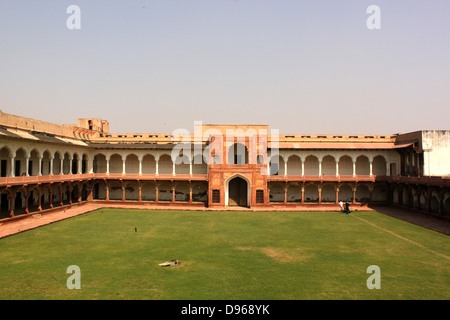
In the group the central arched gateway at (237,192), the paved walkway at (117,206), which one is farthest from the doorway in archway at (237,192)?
the paved walkway at (117,206)

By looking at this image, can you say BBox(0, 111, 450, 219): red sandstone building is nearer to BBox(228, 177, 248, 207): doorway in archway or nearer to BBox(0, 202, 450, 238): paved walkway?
BBox(228, 177, 248, 207): doorway in archway

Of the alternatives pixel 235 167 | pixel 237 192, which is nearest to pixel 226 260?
pixel 235 167

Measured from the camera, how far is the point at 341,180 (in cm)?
3369

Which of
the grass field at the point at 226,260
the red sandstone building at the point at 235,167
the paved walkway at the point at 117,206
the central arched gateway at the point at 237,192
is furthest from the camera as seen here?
the central arched gateway at the point at 237,192

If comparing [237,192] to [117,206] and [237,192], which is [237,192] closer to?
[237,192]

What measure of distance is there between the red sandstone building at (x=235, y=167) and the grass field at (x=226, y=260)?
8.65 metres

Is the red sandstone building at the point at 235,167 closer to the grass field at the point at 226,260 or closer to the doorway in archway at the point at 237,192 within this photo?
the doorway in archway at the point at 237,192

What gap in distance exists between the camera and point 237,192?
35.3 m

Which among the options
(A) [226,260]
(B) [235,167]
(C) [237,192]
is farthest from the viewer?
(C) [237,192]

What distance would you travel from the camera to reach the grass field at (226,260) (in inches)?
443

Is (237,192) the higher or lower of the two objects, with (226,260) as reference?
higher

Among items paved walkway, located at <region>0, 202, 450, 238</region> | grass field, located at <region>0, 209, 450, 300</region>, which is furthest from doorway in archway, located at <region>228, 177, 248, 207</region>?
grass field, located at <region>0, 209, 450, 300</region>

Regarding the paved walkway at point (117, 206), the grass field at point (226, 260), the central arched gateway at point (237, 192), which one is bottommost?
the grass field at point (226, 260)
